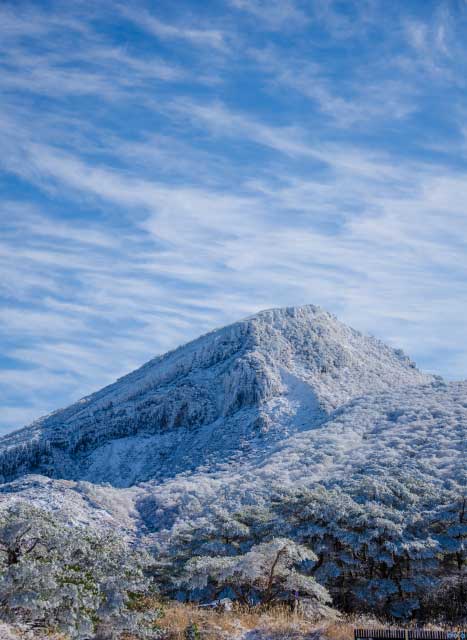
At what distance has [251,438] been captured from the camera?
61656 millimetres

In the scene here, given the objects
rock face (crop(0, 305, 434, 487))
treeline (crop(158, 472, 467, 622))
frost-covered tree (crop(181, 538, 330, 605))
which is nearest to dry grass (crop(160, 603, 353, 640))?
frost-covered tree (crop(181, 538, 330, 605))

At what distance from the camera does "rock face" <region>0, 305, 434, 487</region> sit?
62219mm

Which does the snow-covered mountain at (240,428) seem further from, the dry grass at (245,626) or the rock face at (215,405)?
the dry grass at (245,626)

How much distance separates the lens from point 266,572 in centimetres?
2191

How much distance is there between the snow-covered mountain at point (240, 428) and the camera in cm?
4534

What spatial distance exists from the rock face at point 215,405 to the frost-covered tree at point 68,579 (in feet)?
127

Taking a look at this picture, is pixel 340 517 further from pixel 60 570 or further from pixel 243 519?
pixel 60 570

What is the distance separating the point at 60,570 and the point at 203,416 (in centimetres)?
5100

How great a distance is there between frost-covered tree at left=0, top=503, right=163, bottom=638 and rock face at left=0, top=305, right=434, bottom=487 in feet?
127

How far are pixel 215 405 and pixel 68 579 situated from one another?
51.7 m

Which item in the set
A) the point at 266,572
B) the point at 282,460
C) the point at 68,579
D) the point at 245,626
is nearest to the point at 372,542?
the point at 266,572

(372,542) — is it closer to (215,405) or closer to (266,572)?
(266,572)

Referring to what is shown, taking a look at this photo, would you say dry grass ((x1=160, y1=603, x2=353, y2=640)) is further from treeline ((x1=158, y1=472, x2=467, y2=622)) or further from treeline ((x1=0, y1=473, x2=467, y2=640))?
treeline ((x1=158, y1=472, x2=467, y2=622))

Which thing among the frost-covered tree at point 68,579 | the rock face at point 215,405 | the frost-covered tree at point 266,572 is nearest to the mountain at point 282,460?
the rock face at point 215,405
